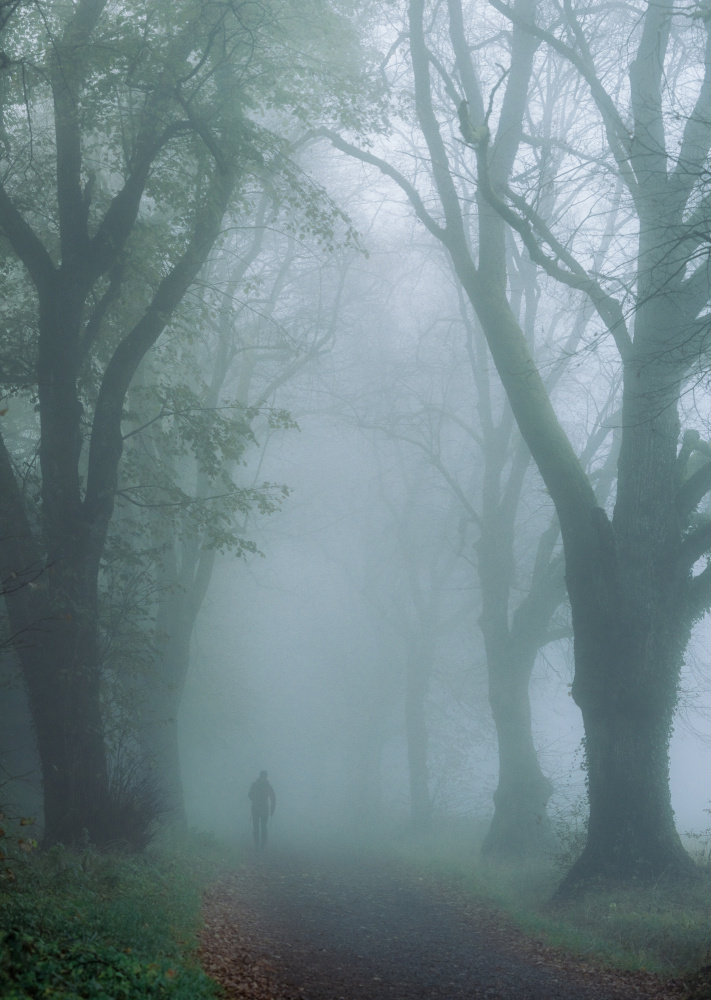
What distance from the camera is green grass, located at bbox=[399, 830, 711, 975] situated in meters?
7.16

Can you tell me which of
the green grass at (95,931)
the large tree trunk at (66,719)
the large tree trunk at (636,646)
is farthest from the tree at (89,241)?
the large tree trunk at (636,646)

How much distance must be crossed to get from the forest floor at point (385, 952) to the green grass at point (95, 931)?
0.43m

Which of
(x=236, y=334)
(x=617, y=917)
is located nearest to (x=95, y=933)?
(x=617, y=917)

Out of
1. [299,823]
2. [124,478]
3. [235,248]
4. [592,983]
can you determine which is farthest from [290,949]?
[299,823]

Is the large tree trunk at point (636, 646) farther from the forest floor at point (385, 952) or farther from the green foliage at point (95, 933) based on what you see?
the green foliage at point (95, 933)

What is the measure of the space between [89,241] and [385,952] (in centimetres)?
860

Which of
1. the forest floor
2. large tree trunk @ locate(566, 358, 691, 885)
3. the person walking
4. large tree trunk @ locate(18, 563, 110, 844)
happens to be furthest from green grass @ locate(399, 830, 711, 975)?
the person walking

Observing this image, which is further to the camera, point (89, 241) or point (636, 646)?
point (636, 646)

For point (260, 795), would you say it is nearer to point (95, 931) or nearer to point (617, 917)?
point (617, 917)

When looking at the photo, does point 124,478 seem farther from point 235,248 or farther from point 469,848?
point 469,848

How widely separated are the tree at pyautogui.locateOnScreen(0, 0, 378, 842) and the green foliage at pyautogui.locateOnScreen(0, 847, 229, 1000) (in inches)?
59.9

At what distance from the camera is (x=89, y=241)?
32.6 feet

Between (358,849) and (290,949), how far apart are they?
1338 centimetres

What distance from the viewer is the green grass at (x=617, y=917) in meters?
7.16
